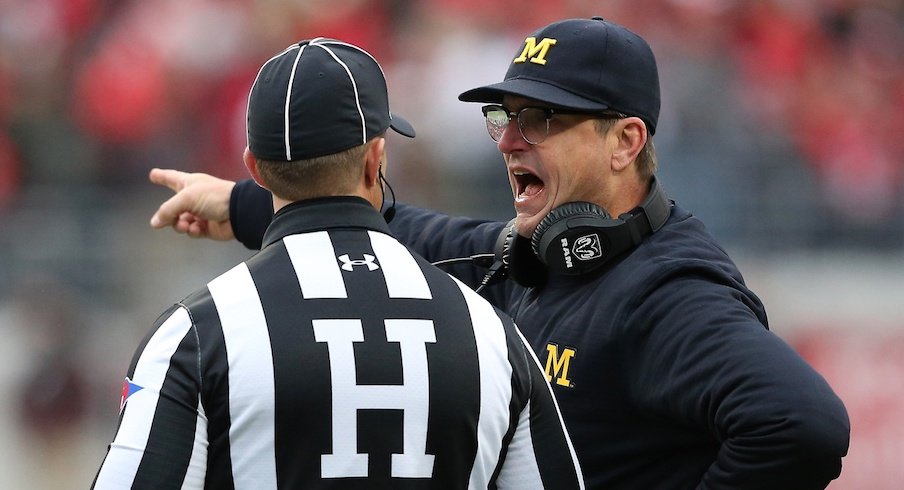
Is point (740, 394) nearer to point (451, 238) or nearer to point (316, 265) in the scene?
point (316, 265)

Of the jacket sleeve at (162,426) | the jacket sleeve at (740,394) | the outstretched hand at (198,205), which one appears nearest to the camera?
the jacket sleeve at (162,426)

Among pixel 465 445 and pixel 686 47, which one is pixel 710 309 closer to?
pixel 465 445

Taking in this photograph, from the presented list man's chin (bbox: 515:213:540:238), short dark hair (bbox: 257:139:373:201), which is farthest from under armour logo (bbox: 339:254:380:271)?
man's chin (bbox: 515:213:540:238)

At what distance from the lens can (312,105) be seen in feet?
6.80

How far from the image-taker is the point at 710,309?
240cm

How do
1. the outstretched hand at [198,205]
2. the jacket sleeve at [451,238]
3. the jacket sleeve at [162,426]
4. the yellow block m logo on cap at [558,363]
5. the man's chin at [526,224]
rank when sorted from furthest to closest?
the outstretched hand at [198,205], the jacket sleeve at [451,238], the man's chin at [526,224], the yellow block m logo on cap at [558,363], the jacket sleeve at [162,426]

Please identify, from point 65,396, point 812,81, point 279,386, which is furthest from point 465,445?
point 812,81

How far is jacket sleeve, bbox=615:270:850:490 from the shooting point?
7.38ft

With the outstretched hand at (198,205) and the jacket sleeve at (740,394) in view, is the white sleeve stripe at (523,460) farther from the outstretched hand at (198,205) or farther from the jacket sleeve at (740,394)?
the outstretched hand at (198,205)

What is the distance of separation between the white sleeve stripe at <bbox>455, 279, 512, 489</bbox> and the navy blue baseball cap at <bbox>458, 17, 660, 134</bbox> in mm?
711

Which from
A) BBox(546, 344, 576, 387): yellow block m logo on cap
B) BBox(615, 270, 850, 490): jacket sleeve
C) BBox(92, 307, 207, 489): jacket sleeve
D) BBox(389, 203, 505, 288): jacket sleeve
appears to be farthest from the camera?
BBox(389, 203, 505, 288): jacket sleeve

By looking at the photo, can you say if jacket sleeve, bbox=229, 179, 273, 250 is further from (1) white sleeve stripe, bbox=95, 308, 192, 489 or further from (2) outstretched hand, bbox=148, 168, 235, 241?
(1) white sleeve stripe, bbox=95, 308, 192, 489

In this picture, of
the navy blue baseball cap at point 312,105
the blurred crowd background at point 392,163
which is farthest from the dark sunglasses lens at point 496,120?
the blurred crowd background at point 392,163

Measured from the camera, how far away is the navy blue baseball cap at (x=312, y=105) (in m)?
2.07
